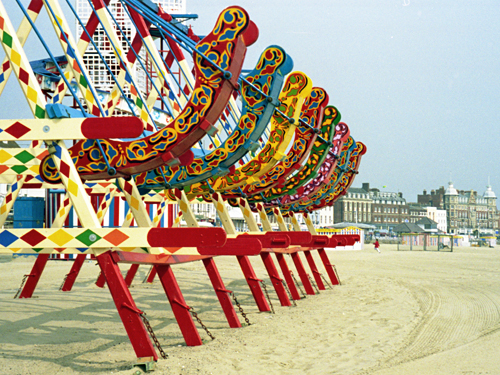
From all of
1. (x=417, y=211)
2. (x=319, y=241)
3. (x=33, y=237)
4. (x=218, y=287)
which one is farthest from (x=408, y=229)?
(x=417, y=211)

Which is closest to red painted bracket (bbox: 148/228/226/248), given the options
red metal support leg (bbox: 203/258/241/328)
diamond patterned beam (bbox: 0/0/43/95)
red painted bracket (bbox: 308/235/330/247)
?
red metal support leg (bbox: 203/258/241/328)

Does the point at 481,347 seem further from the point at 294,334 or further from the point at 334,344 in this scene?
the point at 294,334

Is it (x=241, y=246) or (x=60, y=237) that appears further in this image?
(x=241, y=246)

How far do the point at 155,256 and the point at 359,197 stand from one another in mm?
119990

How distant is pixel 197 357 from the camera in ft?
23.2

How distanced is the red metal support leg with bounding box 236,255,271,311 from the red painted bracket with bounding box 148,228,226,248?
4714 millimetres

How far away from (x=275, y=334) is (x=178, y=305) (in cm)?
209

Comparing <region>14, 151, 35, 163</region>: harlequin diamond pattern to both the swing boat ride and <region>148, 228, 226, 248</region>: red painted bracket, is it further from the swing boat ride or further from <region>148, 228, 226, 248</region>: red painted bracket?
<region>148, 228, 226, 248</region>: red painted bracket

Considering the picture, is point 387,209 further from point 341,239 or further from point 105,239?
point 105,239

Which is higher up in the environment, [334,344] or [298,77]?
[298,77]

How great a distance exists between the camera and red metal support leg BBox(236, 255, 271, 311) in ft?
34.1

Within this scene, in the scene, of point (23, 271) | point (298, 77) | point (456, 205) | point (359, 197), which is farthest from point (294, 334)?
point (456, 205)

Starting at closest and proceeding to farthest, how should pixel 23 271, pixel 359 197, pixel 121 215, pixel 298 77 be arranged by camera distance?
pixel 298 77, pixel 23 271, pixel 121 215, pixel 359 197

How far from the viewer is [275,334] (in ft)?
29.5
